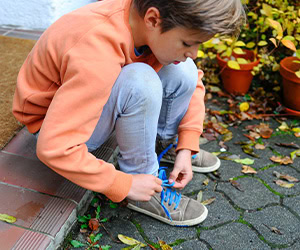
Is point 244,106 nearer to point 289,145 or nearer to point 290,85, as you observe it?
point 290,85

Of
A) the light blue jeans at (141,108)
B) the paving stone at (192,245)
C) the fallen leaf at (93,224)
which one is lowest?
the paving stone at (192,245)

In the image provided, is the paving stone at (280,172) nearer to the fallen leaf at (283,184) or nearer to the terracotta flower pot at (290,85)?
the fallen leaf at (283,184)

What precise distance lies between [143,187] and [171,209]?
9.6 inches

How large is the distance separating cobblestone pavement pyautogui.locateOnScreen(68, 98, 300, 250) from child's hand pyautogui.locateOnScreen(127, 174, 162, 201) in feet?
0.74

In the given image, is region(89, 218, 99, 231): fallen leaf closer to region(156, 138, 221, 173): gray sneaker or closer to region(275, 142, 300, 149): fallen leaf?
region(156, 138, 221, 173): gray sneaker

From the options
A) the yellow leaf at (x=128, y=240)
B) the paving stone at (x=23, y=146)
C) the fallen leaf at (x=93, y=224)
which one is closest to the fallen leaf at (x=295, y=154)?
the yellow leaf at (x=128, y=240)

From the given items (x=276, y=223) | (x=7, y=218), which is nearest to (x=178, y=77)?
(x=276, y=223)

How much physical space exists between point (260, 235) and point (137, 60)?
1.00m

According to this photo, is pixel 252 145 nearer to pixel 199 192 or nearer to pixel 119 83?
pixel 199 192

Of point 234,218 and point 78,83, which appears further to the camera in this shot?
point 234,218

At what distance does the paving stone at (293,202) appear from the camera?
5.74 ft

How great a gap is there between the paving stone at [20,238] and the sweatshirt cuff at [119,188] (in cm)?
30

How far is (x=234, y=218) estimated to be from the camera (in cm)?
168

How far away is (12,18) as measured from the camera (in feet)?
10.6
